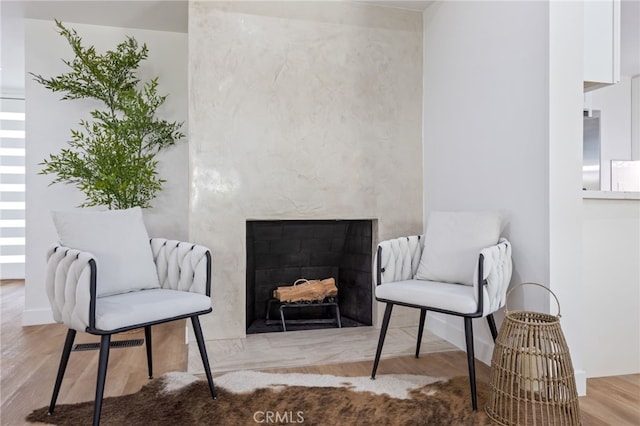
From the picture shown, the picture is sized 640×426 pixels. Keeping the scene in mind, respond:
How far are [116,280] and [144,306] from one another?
30cm

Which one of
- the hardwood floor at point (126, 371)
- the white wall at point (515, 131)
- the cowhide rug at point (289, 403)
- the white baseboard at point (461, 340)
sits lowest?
the hardwood floor at point (126, 371)

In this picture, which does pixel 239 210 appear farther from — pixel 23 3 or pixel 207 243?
pixel 23 3

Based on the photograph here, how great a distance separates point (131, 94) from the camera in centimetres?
309

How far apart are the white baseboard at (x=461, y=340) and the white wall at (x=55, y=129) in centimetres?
217

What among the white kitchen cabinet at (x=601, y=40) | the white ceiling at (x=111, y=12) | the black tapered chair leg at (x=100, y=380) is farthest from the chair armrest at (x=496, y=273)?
the white ceiling at (x=111, y=12)

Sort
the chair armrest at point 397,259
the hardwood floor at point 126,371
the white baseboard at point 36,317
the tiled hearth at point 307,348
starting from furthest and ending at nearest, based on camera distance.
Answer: the white baseboard at point 36,317 < the tiled hearth at point 307,348 < the chair armrest at point 397,259 < the hardwood floor at point 126,371

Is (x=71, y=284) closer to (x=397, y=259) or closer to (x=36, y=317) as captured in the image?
(x=397, y=259)

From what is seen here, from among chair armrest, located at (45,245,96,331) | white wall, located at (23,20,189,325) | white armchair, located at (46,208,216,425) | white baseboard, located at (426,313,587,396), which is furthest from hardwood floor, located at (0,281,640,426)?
white wall, located at (23,20,189,325)

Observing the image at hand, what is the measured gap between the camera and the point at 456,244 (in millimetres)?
Answer: 2238

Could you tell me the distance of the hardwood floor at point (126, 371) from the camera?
6.03 ft

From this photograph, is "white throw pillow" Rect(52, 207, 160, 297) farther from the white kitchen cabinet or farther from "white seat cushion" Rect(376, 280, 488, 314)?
the white kitchen cabinet

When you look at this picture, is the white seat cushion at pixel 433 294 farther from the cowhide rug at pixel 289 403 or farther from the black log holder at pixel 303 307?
the black log holder at pixel 303 307

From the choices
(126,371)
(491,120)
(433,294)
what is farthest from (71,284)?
(491,120)

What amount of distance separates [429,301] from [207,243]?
60.9 inches
